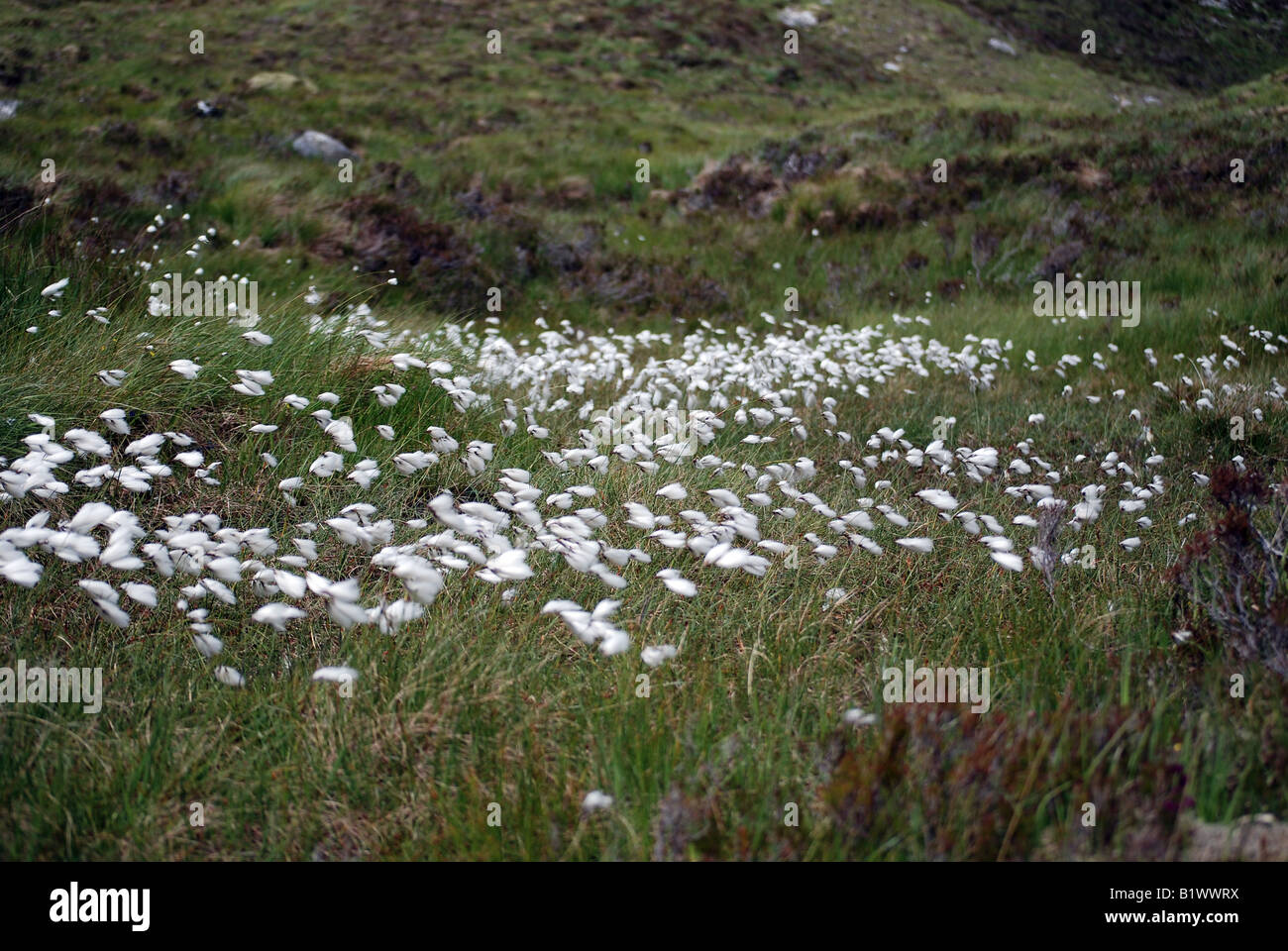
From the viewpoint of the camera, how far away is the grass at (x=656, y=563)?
6.00 ft

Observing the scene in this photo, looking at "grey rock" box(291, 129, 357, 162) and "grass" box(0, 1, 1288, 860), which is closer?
"grass" box(0, 1, 1288, 860)

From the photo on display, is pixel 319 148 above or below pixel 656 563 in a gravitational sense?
above

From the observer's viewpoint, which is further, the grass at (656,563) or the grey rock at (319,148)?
the grey rock at (319,148)

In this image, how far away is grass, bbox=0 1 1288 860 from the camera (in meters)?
1.83

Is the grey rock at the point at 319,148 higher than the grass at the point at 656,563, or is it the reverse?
the grey rock at the point at 319,148

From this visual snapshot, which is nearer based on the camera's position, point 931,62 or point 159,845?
point 159,845

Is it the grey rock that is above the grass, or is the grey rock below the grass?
above

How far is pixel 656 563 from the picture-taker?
3398 millimetres

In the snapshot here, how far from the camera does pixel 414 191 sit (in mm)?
12383

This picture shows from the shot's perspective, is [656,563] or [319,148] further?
[319,148]
